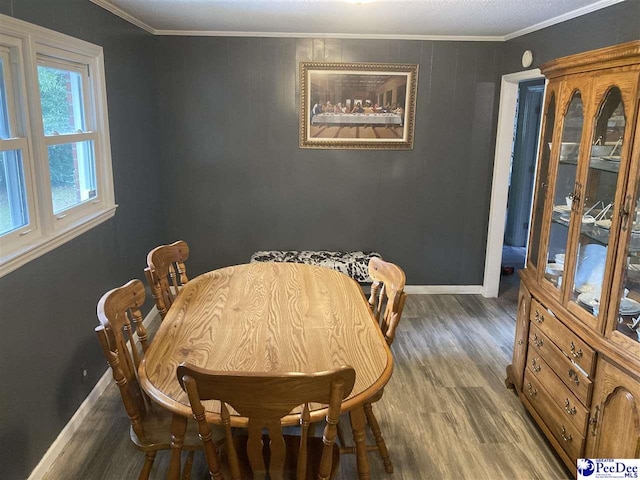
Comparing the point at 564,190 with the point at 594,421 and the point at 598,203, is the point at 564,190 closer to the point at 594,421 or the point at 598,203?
the point at 598,203

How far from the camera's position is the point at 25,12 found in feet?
7.12

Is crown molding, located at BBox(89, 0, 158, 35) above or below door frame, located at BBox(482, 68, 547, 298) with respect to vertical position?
above

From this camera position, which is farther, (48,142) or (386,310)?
(48,142)

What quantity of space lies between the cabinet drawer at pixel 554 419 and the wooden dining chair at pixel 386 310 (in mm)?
824

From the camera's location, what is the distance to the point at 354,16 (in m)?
3.43

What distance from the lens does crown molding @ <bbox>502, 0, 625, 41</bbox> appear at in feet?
9.44

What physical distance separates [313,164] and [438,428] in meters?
2.54

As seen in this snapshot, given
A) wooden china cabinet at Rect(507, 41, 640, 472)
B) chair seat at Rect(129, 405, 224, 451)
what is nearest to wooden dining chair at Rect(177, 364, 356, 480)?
chair seat at Rect(129, 405, 224, 451)

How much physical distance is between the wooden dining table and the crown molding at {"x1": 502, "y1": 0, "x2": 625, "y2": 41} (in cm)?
216

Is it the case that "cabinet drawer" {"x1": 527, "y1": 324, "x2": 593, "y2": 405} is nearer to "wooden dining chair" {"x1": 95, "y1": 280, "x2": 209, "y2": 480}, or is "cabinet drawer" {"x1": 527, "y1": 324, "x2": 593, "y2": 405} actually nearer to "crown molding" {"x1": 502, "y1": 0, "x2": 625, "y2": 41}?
"wooden dining chair" {"x1": 95, "y1": 280, "x2": 209, "y2": 480}

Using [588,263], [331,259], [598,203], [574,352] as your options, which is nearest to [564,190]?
[598,203]

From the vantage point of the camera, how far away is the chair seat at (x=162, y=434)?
5.95 feet

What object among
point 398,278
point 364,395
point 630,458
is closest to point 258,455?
point 364,395

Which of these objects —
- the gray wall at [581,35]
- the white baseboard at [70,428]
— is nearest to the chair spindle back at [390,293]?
the white baseboard at [70,428]
